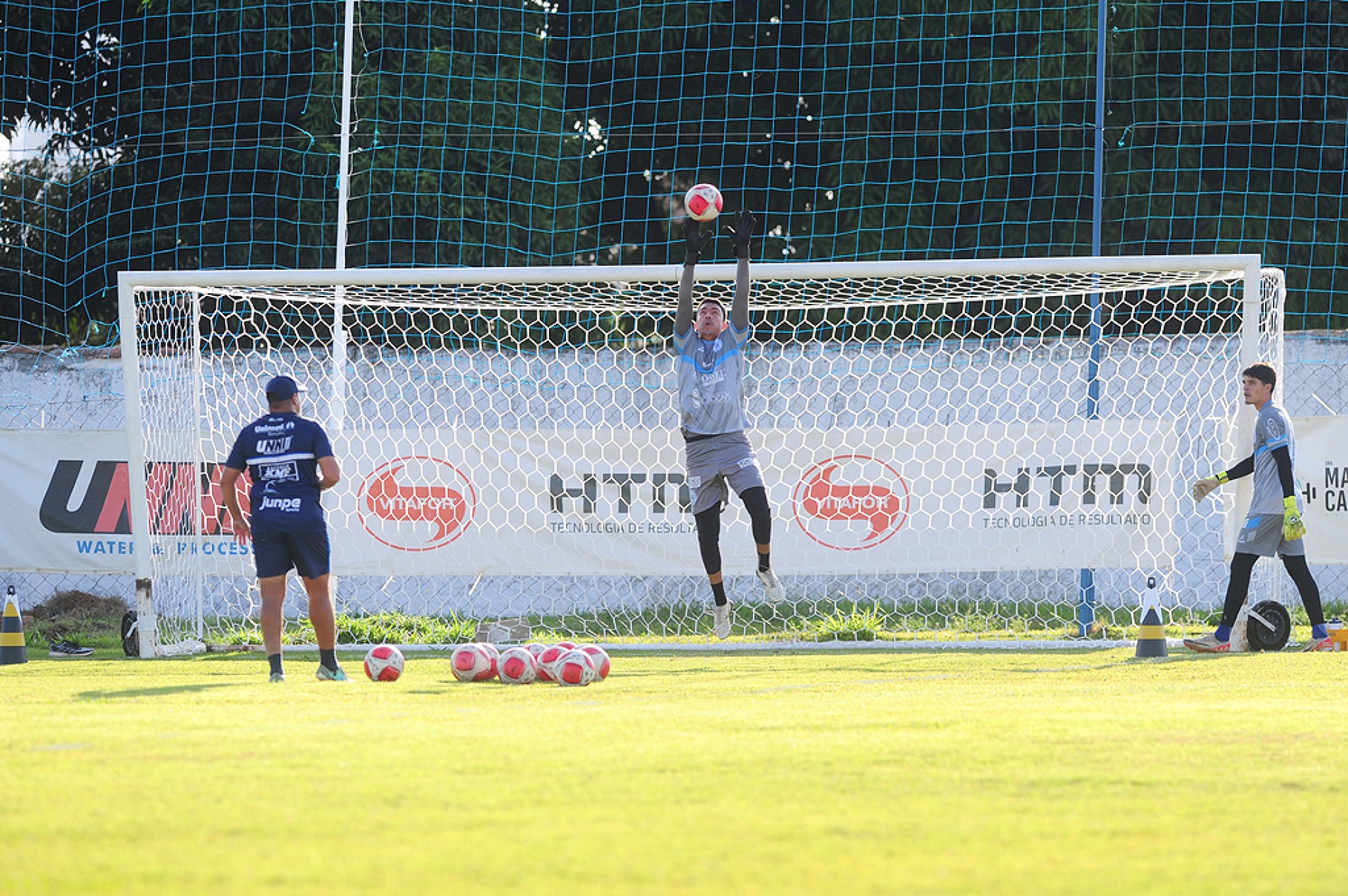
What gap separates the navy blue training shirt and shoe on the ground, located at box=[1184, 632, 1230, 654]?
5544 millimetres

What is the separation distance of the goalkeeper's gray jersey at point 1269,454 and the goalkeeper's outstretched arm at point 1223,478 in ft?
0.19

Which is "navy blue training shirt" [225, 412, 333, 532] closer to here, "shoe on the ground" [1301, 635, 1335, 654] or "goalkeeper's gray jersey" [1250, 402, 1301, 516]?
"goalkeeper's gray jersey" [1250, 402, 1301, 516]

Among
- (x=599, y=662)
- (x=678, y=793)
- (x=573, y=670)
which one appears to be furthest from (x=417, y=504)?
(x=678, y=793)

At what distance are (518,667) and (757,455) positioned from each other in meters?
4.22

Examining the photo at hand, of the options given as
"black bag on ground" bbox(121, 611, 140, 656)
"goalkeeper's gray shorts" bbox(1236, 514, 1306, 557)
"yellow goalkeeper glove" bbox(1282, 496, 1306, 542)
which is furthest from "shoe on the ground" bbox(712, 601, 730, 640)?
"black bag on ground" bbox(121, 611, 140, 656)

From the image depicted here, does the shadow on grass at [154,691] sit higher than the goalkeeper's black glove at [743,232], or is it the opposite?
the goalkeeper's black glove at [743,232]

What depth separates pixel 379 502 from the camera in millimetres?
10945

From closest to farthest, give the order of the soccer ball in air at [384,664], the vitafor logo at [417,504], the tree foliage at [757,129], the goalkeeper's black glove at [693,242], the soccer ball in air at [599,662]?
the soccer ball in air at [599,662] → the soccer ball in air at [384,664] → the goalkeeper's black glove at [693,242] → the vitafor logo at [417,504] → the tree foliage at [757,129]

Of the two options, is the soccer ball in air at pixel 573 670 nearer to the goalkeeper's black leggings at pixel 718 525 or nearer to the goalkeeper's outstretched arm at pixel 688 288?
the goalkeeper's black leggings at pixel 718 525

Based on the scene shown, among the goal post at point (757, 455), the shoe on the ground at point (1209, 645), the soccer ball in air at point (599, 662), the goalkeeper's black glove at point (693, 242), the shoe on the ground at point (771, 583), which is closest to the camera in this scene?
the soccer ball in air at point (599, 662)

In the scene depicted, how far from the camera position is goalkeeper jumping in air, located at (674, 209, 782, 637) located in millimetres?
8922

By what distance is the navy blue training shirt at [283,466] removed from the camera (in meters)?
7.63

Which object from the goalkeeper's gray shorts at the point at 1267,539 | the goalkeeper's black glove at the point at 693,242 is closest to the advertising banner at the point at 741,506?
the goalkeeper's gray shorts at the point at 1267,539

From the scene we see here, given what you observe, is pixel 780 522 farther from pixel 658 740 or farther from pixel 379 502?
pixel 658 740
